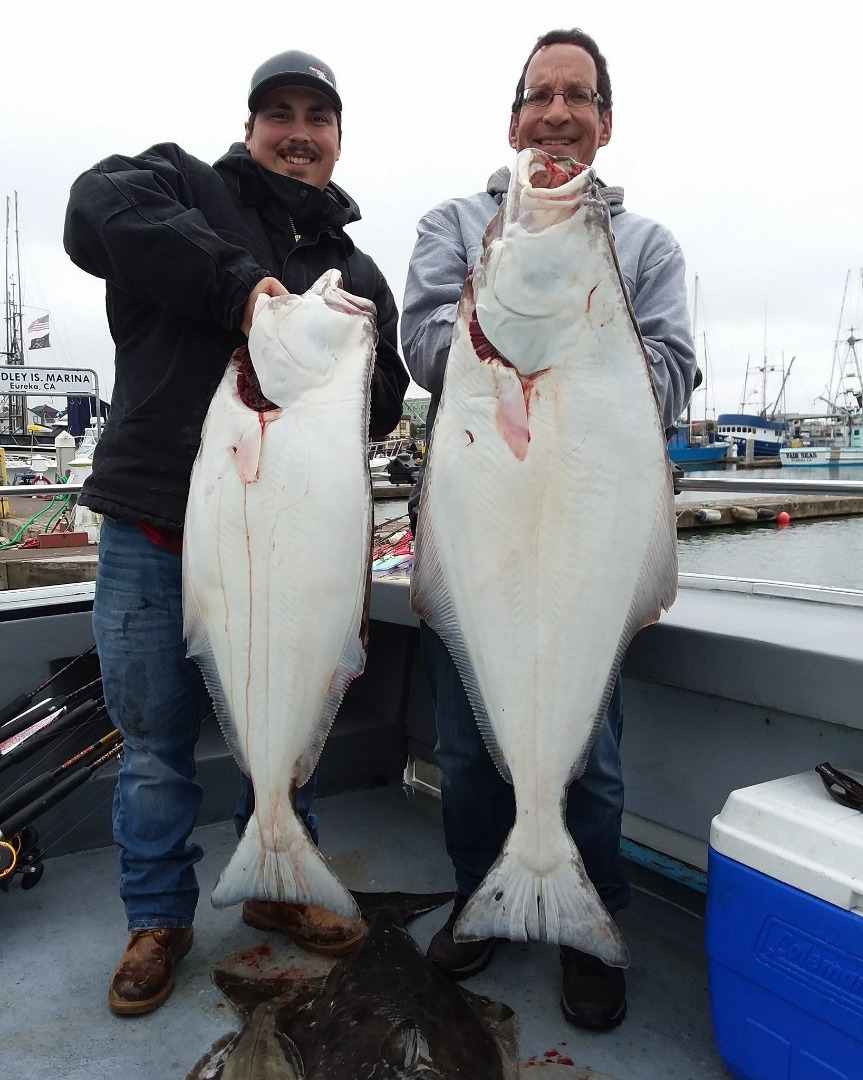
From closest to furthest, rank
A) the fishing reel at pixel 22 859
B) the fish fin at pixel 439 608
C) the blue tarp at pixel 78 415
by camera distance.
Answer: the fish fin at pixel 439 608 → the fishing reel at pixel 22 859 → the blue tarp at pixel 78 415

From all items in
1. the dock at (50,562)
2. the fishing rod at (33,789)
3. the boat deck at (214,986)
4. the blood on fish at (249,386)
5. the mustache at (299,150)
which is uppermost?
the mustache at (299,150)

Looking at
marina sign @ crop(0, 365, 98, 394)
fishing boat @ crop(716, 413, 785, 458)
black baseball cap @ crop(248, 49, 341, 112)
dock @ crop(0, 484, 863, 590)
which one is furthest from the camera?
fishing boat @ crop(716, 413, 785, 458)

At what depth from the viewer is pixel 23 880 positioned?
241cm

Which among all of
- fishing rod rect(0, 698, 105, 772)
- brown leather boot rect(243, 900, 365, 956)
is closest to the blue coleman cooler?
brown leather boot rect(243, 900, 365, 956)

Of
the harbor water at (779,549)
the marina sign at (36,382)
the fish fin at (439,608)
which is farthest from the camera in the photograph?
the harbor water at (779,549)

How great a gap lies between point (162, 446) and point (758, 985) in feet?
6.00

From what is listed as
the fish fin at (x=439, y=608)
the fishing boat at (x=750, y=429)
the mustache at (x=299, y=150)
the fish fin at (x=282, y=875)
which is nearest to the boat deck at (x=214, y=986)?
the fish fin at (x=282, y=875)

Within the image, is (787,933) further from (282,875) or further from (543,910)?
(282,875)

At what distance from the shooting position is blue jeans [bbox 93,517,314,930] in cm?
201

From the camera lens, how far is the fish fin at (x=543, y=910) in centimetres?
155

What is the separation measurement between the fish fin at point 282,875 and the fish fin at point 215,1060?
1.26ft

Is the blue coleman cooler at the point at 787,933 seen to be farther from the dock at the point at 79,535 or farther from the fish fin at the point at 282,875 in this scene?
the dock at the point at 79,535

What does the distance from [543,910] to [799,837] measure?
525 millimetres

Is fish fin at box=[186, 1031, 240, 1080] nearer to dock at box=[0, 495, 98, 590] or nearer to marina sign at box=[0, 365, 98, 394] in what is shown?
dock at box=[0, 495, 98, 590]
